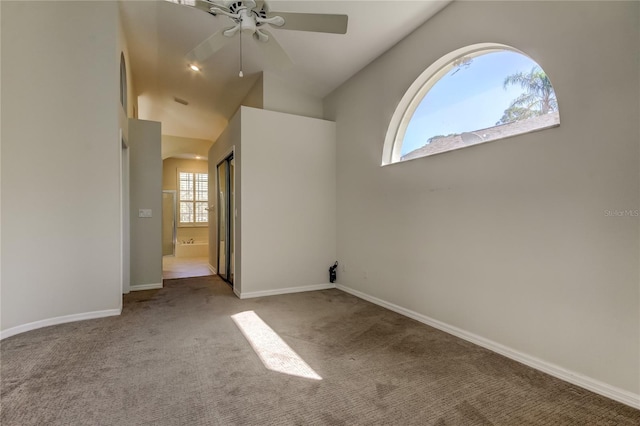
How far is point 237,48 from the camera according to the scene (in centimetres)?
379

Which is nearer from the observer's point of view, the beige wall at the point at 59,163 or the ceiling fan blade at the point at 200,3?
the ceiling fan blade at the point at 200,3

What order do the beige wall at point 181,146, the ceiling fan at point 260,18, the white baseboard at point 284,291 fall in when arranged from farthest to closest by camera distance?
the beige wall at point 181,146
the white baseboard at point 284,291
the ceiling fan at point 260,18

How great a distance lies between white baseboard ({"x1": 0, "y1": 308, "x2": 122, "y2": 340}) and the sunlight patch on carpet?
131cm

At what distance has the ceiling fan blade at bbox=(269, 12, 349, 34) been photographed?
2.12m

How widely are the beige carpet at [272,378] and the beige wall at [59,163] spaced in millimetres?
341

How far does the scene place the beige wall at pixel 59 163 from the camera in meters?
2.54

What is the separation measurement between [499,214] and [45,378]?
3.37m

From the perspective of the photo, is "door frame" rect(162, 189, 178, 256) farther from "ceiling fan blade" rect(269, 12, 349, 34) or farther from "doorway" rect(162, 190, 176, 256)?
"ceiling fan blade" rect(269, 12, 349, 34)

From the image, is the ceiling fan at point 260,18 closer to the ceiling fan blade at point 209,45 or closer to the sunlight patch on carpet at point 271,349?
the ceiling fan blade at point 209,45

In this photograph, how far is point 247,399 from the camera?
5.36 ft

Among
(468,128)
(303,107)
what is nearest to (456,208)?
(468,128)

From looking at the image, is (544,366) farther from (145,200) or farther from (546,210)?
(145,200)

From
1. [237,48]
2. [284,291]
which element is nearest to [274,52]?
[237,48]

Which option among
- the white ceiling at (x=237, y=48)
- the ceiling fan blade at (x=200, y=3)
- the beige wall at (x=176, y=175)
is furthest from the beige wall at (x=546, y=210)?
the beige wall at (x=176, y=175)
